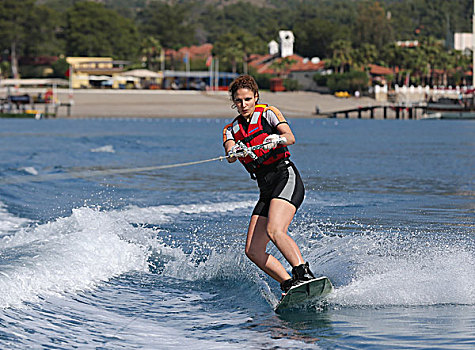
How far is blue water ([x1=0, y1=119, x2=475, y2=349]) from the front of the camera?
5.85 meters

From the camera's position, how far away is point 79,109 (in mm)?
75000

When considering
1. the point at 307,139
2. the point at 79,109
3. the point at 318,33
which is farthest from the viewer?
the point at 318,33

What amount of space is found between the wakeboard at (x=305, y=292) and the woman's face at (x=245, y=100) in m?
1.40

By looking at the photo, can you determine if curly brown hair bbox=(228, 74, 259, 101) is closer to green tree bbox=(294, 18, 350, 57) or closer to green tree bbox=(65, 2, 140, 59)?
green tree bbox=(65, 2, 140, 59)

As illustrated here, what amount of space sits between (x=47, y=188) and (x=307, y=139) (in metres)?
24.3

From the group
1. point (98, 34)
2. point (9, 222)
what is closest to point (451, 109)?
point (9, 222)

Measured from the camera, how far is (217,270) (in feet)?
26.3

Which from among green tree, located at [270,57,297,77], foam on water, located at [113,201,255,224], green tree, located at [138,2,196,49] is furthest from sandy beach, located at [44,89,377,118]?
green tree, located at [138,2,196,49]

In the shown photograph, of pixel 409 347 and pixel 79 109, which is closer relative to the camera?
pixel 409 347

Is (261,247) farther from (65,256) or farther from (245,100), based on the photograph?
(65,256)

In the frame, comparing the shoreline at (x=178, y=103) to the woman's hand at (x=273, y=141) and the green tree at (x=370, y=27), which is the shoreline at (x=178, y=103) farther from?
the green tree at (x=370, y=27)

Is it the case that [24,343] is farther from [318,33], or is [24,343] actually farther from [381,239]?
[318,33]

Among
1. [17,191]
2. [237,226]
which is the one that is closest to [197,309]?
[237,226]

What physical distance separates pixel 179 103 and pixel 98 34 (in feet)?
208
